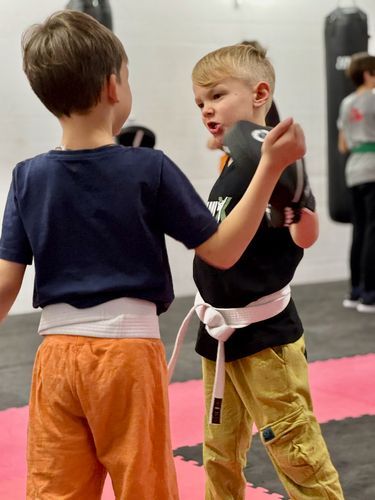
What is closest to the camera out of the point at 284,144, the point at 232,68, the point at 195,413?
the point at 284,144

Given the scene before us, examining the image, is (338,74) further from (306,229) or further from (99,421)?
(99,421)

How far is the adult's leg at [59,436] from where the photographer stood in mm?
1531

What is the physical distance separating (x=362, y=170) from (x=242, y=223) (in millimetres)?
4409

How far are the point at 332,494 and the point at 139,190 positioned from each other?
891 millimetres

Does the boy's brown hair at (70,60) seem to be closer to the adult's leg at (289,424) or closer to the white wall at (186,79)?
the adult's leg at (289,424)

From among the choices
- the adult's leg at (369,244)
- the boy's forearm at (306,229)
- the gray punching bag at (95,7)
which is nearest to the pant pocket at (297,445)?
the boy's forearm at (306,229)

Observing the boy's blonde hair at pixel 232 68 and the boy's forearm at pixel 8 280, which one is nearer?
the boy's forearm at pixel 8 280

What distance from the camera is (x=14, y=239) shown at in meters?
1.60

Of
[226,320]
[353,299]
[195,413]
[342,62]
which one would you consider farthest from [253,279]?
[342,62]

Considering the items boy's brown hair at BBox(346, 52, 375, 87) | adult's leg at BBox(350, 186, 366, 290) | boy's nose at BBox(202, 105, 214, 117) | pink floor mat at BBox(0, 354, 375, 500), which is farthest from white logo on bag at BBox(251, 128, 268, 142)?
adult's leg at BBox(350, 186, 366, 290)

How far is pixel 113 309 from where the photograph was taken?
5.02 ft

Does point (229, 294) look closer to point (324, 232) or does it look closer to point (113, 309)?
point (113, 309)

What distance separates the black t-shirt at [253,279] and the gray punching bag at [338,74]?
5.06 metres

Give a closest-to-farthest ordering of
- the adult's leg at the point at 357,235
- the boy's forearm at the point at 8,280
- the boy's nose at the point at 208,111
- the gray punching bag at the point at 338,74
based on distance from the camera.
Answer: the boy's forearm at the point at 8,280
the boy's nose at the point at 208,111
the adult's leg at the point at 357,235
the gray punching bag at the point at 338,74
